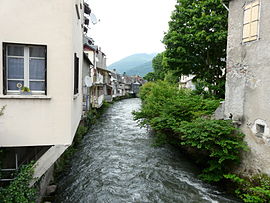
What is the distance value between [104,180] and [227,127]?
6.57m

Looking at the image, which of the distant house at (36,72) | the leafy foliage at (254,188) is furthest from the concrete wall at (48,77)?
the leafy foliage at (254,188)

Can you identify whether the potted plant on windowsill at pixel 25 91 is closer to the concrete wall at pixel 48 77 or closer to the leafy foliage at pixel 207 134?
the concrete wall at pixel 48 77

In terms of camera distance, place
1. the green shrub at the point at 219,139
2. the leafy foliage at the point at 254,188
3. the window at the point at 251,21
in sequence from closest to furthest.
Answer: the leafy foliage at the point at 254,188, the window at the point at 251,21, the green shrub at the point at 219,139

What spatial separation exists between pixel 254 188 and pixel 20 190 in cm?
780

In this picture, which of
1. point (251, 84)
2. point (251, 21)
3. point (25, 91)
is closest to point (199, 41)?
point (251, 21)

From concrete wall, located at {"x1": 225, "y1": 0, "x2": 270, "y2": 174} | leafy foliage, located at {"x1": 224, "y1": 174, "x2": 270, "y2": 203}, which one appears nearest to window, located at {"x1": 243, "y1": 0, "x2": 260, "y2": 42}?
concrete wall, located at {"x1": 225, "y1": 0, "x2": 270, "y2": 174}

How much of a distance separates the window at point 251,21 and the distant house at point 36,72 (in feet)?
23.6

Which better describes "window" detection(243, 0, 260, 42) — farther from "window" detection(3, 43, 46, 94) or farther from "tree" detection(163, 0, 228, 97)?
"window" detection(3, 43, 46, 94)

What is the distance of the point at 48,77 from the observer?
205 inches

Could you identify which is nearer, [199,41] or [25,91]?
[25,91]

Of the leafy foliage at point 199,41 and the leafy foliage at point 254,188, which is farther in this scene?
the leafy foliage at point 199,41

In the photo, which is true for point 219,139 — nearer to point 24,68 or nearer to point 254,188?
point 254,188

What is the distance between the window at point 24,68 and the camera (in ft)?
16.6

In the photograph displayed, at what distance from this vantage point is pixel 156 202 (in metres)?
8.37
